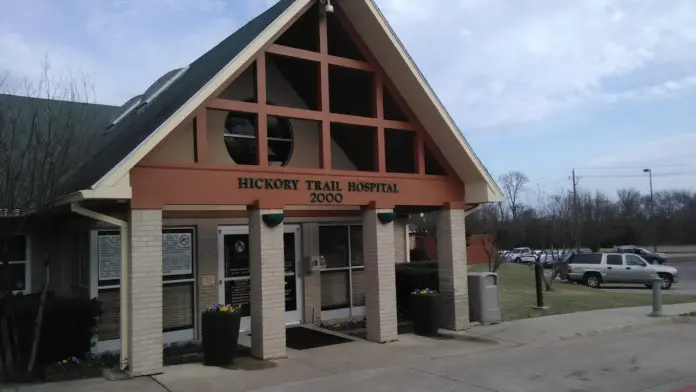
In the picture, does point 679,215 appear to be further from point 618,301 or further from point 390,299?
point 390,299

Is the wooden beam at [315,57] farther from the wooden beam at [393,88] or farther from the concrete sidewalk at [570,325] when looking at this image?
the concrete sidewalk at [570,325]

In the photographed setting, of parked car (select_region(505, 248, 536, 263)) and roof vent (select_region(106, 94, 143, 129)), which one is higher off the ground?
roof vent (select_region(106, 94, 143, 129))

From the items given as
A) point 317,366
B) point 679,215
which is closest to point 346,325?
point 317,366

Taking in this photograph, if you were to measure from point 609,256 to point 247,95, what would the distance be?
21.7 metres

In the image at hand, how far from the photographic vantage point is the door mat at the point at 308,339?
10.6 meters

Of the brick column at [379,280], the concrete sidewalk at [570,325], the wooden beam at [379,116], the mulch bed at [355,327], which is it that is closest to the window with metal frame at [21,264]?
the mulch bed at [355,327]

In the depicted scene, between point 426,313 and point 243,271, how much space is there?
396 centimetres

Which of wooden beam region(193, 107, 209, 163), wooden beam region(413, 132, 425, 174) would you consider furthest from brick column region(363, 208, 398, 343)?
wooden beam region(193, 107, 209, 163)

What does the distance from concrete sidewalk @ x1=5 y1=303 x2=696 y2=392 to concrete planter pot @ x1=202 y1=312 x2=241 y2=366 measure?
0.70ft

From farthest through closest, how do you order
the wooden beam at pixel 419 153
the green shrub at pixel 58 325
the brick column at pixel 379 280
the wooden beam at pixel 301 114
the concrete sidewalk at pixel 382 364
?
the wooden beam at pixel 419 153
the brick column at pixel 379 280
the wooden beam at pixel 301 114
the green shrub at pixel 58 325
the concrete sidewalk at pixel 382 364

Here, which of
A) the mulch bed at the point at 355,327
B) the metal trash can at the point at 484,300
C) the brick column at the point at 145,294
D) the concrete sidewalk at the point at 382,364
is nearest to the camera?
the concrete sidewalk at the point at 382,364

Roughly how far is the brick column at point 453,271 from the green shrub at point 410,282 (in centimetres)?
104

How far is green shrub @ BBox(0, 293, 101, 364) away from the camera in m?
8.84

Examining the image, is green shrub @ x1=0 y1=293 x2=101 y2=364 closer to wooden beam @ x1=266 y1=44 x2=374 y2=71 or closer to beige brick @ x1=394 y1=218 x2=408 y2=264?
wooden beam @ x1=266 y1=44 x2=374 y2=71
